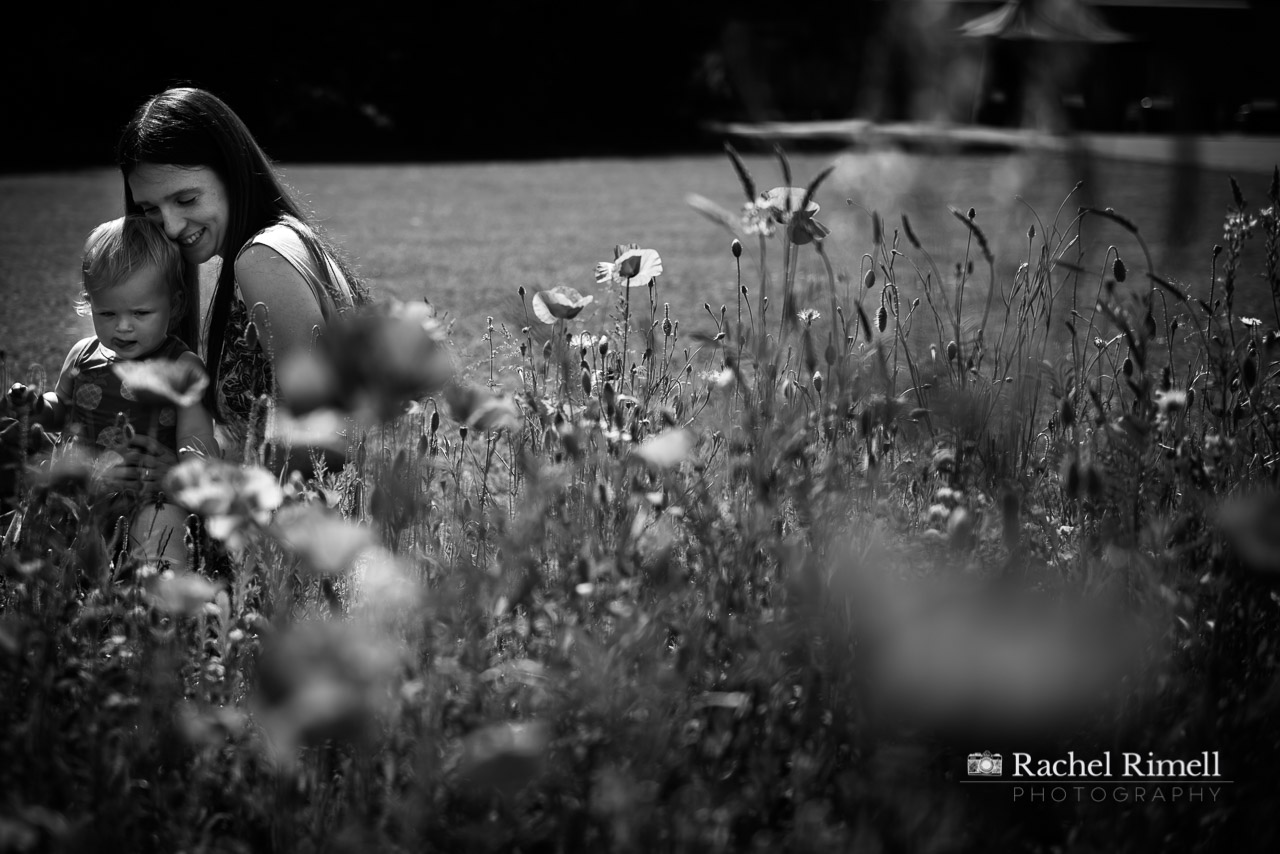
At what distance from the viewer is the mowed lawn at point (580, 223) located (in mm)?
1820

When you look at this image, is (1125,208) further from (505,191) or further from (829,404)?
(829,404)

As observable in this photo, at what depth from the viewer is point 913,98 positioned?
64.6 inches

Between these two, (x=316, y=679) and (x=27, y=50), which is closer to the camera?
(x=316, y=679)

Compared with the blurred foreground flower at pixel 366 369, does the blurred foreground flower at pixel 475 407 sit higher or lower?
lower

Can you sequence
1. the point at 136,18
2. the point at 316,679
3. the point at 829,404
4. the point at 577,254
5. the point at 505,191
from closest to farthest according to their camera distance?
the point at 316,679 < the point at 829,404 < the point at 577,254 < the point at 505,191 < the point at 136,18

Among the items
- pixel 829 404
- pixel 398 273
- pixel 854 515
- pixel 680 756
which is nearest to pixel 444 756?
pixel 680 756

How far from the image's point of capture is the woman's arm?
8.07 feet

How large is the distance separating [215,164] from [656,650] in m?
1.83

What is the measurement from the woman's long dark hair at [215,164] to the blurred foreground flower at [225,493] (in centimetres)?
147

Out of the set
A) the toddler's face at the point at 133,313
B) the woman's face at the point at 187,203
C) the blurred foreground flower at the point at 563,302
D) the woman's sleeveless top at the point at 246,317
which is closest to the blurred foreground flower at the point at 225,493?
the blurred foreground flower at the point at 563,302

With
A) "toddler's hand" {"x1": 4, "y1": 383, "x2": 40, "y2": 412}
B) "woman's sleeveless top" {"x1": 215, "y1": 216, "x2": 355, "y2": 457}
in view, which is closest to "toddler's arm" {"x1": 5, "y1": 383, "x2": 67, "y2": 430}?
"toddler's hand" {"x1": 4, "y1": 383, "x2": 40, "y2": 412}

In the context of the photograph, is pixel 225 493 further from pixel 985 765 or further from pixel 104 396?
pixel 104 396

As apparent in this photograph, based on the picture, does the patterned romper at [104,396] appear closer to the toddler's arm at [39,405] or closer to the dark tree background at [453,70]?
the toddler's arm at [39,405]

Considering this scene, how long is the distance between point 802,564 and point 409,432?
1.07 m
